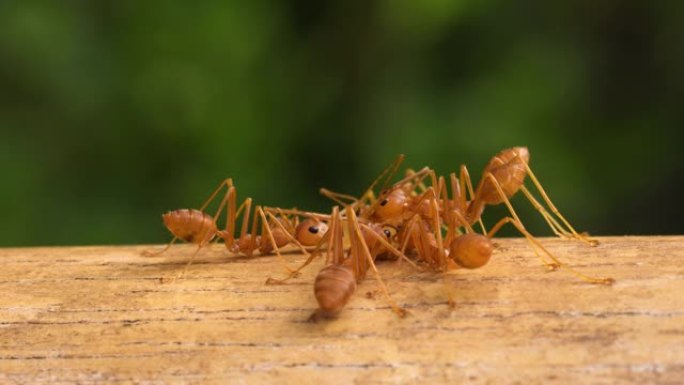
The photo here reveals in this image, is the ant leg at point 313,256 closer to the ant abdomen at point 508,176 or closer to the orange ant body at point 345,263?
the orange ant body at point 345,263

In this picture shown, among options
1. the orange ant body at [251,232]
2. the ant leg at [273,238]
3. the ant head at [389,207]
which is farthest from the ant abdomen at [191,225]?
the ant head at [389,207]

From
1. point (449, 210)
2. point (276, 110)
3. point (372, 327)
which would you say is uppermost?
point (276, 110)

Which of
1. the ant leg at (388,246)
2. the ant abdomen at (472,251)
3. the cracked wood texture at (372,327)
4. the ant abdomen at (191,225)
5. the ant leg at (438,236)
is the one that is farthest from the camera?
the ant abdomen at (191,225)

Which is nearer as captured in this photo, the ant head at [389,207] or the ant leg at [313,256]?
the ant leg at [313,256]

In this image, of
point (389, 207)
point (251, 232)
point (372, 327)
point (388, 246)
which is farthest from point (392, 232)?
point (372, 327)

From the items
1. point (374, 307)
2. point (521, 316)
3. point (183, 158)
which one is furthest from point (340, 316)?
point (183, 158)

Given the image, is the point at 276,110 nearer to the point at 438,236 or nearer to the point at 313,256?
the point at 313,256

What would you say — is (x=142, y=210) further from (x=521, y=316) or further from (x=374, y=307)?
(x=521, y=316)

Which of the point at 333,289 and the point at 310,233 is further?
the point at 310,233
